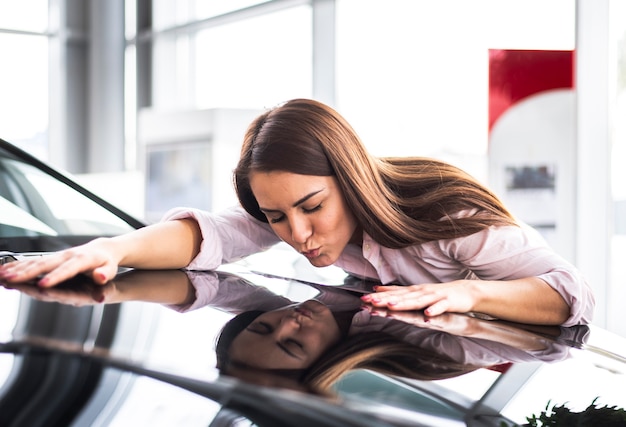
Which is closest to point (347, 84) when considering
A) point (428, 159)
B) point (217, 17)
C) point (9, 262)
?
point (217, 17)

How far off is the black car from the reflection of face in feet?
0.04

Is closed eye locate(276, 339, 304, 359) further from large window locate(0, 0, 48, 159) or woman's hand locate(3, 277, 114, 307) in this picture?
large window locate(0, 0, 48, 159)

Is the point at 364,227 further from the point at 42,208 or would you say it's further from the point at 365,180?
the point at 42,208

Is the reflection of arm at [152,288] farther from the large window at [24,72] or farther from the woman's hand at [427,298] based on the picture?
the large window at [24,72]

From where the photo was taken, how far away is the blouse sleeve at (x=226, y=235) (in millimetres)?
1659

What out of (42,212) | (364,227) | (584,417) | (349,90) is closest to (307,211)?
(364,227)

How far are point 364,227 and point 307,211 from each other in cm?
16

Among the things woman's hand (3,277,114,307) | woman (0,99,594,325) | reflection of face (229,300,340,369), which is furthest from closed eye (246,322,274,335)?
woman (0,99,594,325)

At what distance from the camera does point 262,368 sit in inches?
27.8

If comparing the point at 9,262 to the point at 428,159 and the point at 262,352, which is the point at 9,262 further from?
the point at 428,159

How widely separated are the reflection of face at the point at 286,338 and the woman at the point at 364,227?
21.3 inches

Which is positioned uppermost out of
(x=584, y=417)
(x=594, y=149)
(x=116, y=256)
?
(x=594, y=149)

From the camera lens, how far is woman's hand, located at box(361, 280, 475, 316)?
1241 millimetres

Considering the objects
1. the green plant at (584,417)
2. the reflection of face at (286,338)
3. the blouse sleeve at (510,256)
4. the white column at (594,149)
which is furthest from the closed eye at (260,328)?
the white column at (594,149)
